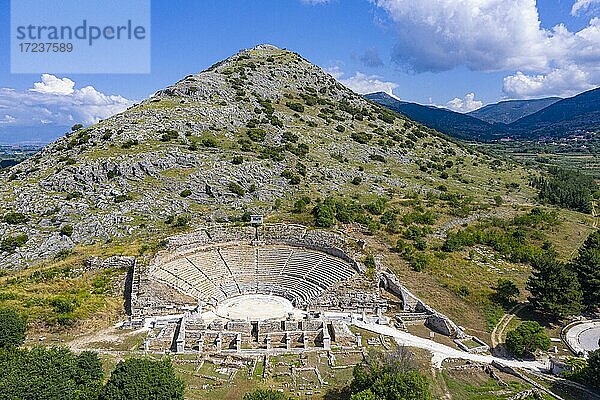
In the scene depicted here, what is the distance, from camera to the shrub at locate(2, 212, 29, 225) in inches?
2154

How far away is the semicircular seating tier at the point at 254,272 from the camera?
136 ft

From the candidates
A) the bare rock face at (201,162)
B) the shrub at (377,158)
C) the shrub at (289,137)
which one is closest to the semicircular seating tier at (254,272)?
the bare rock face at (201,162)

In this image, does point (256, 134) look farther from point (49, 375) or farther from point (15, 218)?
point (49, 375)

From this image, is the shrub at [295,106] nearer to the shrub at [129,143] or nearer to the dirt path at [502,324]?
the shrub at [129,143]

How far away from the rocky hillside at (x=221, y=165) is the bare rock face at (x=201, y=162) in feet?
0.76

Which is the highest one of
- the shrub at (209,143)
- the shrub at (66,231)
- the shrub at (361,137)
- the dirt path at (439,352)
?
the shrub at (361,137)

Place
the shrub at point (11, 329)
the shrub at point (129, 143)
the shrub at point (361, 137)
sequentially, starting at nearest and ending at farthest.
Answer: the shrub at point (11, 329), the shrub at point (129, 143), the shrub at point (361, 137)

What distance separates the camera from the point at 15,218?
181ft

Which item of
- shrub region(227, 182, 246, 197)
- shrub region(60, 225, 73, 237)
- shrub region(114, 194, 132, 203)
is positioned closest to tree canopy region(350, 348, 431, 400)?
shrub region(227, 182, 246, 197)

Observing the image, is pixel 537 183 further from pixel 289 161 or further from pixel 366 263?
pixel 366 263

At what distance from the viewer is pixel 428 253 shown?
51.0 m

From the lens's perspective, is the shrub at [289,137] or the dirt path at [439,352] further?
the shrub at [289,137]

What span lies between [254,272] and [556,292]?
97.8 ft

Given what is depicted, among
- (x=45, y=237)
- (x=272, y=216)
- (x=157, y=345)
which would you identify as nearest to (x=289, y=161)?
(x=272, y=216)
